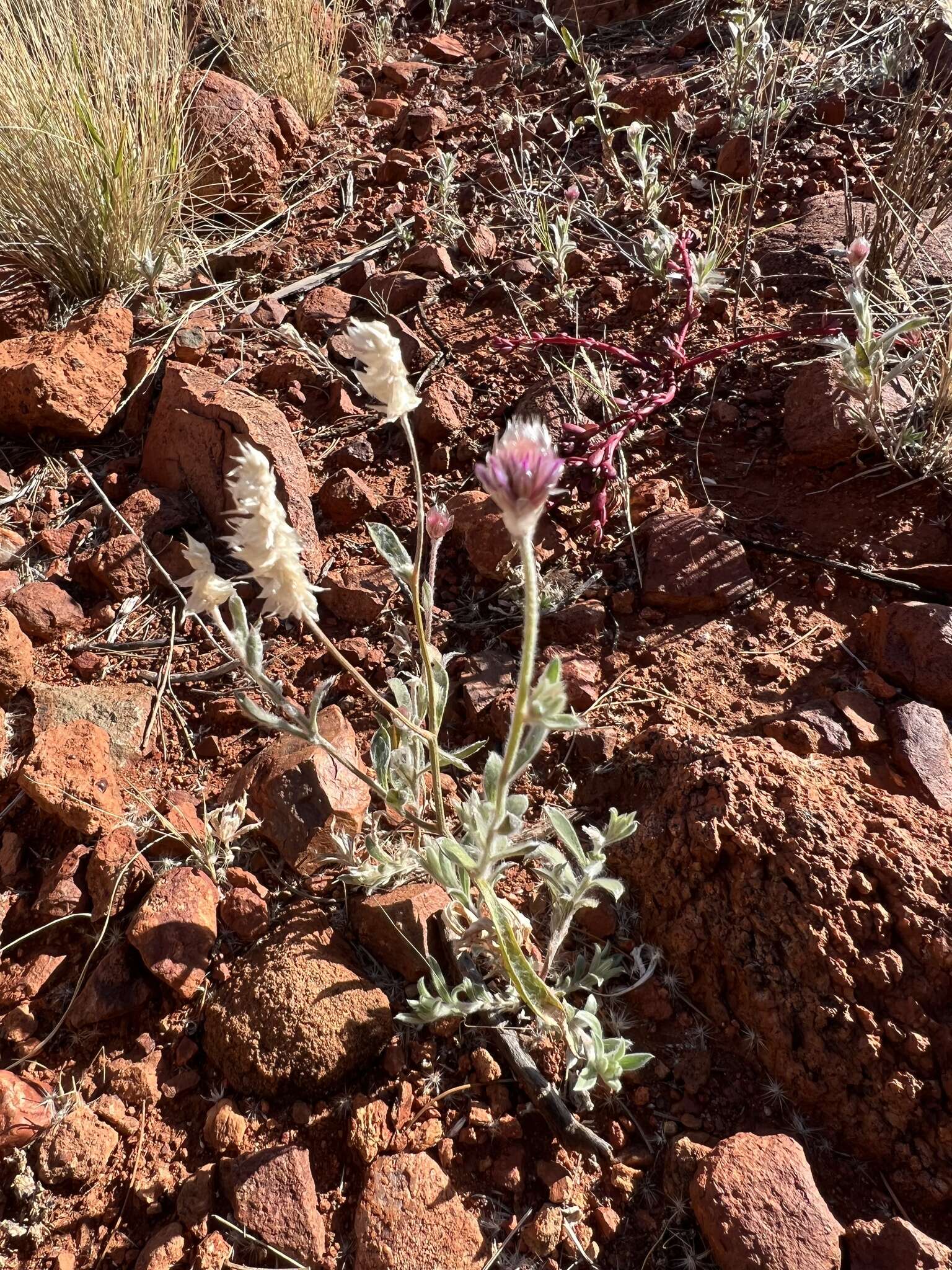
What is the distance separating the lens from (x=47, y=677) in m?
2.44

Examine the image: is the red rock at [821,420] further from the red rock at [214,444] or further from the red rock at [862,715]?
the red rock at [214,444]

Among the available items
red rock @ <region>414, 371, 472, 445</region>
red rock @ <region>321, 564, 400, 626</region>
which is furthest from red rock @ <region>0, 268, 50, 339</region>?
red rock @ <region>321, 564, 400, 626</region>

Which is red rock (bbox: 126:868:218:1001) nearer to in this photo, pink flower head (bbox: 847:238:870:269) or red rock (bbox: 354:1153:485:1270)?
red rock (bbox: 354:1153:485:1270)

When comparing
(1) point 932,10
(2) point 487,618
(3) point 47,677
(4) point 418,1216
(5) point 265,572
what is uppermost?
(1) point 932,10

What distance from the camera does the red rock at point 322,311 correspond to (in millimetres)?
3189

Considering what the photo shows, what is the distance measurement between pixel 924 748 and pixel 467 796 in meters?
0.97

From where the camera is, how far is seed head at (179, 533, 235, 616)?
1417 millimetres

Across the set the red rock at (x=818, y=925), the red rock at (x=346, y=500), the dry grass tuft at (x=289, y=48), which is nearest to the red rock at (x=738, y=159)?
the dry grass tuft at (x=289, y=48)

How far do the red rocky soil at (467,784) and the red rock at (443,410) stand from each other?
0.01 m

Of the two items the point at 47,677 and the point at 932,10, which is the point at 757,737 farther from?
the point at 932,10

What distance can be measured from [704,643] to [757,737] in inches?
14.5

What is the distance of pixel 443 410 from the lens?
2.80 m

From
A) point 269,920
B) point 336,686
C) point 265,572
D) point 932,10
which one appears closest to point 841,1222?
point 269,920

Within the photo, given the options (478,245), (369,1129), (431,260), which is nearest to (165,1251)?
(369,1129)
